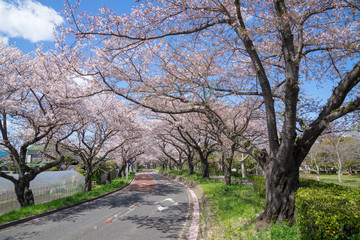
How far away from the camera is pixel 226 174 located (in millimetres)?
16031

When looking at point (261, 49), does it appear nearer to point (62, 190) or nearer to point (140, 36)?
point (140, 36)

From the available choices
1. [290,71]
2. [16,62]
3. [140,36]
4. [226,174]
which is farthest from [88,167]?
[290,71]

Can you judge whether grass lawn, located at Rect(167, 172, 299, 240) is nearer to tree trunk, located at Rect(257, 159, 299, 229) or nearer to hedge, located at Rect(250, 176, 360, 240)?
tree trunk, located at Rect(257, 159, 299, 229)

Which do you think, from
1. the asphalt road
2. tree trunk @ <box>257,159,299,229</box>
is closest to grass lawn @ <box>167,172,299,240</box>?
tree trunk @ <box>257,159,299,229</box>

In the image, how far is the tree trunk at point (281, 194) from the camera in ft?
18.1

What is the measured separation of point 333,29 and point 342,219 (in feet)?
20.2

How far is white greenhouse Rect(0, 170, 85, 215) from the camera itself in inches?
438

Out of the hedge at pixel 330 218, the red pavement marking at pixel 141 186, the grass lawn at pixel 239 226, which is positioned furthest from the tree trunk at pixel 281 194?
the red pavement marking at pixel 141 186

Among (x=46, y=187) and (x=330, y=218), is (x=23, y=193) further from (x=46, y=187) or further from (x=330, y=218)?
(x=330, y=218)

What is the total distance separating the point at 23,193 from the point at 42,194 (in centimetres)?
214

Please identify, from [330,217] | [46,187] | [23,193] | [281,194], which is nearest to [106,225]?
[281,194]

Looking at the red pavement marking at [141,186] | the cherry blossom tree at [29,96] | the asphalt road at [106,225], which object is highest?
the cherry blossom tree at [29,96]

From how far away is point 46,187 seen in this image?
1397 centimetres

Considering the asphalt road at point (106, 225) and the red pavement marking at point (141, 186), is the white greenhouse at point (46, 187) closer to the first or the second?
the asphalt road at point (106, 225)
